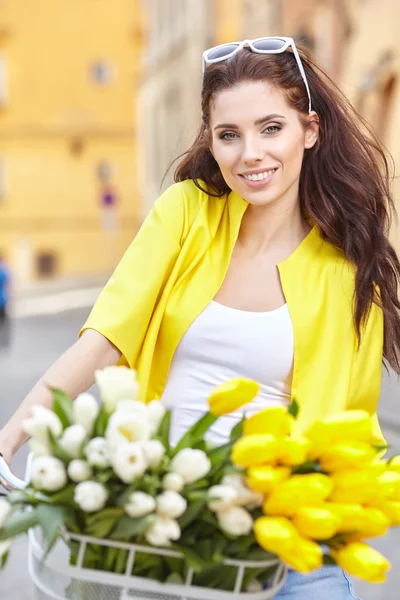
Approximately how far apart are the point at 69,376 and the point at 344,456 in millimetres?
642

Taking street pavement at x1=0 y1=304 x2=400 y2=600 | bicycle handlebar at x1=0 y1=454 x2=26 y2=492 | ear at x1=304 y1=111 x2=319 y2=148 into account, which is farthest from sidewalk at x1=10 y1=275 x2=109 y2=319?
bicycle handlebar at x1=0 y1=454 x2=26 y2=492

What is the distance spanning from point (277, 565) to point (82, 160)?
38.8 m

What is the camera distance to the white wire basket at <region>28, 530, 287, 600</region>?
1739 millimetres

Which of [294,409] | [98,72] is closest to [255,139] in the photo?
[294,409]

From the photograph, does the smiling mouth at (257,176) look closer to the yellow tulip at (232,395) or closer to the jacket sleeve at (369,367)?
the jacket sleeve at (369,367)

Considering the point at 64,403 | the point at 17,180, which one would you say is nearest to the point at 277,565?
the point at 64,403

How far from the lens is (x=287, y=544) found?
1.69 meters

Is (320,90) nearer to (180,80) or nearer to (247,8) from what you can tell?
(247,8)

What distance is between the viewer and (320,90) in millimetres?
2580

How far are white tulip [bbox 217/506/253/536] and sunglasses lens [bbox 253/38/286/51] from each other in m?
1.04

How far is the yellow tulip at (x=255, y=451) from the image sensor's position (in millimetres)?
1717

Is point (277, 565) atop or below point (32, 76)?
atop

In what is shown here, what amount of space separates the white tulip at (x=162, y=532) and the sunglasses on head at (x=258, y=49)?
1034 mm

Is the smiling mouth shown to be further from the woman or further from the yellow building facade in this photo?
the yellow building facade
